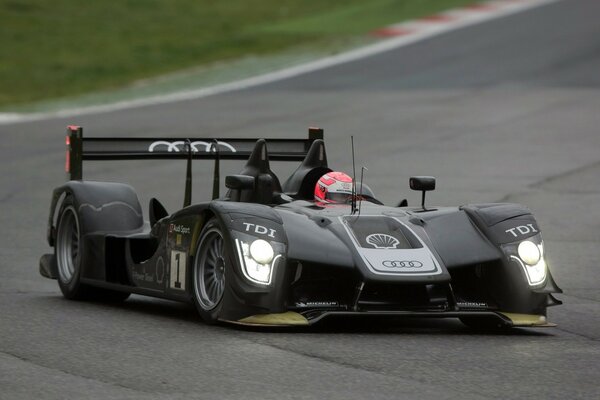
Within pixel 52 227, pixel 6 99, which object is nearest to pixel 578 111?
pixel 6 99

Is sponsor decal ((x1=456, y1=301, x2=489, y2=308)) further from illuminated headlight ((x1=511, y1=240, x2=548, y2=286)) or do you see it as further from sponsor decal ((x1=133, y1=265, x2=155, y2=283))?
sponsor decal ((x1=133, y1=265, x2=155, y2=283))

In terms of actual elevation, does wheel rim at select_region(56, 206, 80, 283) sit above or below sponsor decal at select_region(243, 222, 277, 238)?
below

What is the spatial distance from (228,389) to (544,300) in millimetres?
2858

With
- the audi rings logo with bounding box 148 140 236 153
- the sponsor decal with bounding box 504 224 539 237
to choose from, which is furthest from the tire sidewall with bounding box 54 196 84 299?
the sponsor decal with bounding box 504 224 539 237

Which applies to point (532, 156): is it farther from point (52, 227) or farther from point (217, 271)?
point (217, 271)

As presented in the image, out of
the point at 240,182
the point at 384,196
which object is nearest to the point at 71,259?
the point at 240,182

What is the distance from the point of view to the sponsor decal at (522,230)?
28.2 ft

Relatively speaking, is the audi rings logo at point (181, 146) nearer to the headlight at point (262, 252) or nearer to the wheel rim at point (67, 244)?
the wheel rim at point (67, 244)

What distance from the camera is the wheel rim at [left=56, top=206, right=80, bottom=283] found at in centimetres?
1044

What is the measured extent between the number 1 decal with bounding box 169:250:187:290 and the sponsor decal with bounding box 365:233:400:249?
1222mm

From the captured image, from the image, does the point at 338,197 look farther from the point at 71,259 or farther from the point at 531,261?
the point at 71,259

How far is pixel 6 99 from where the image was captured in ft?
92.0

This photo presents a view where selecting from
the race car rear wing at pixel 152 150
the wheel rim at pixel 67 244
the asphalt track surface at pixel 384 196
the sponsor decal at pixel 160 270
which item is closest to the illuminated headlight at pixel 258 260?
the asphalt track surface at pixel 384 196

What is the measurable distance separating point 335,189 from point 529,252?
4.72 feet
